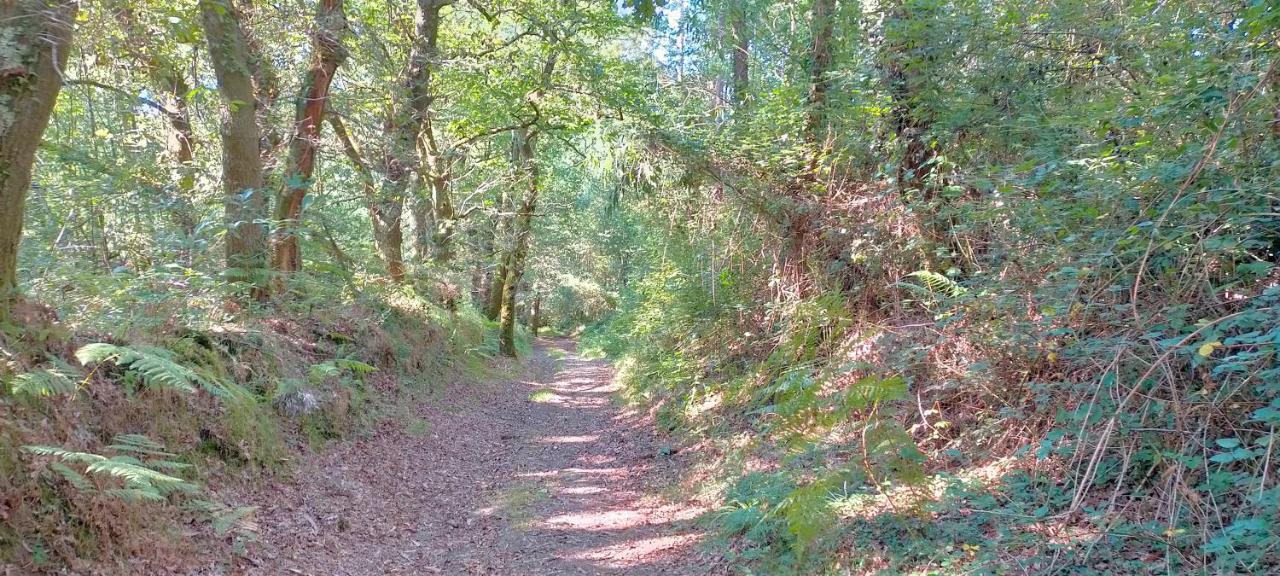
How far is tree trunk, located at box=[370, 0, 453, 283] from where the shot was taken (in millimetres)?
12156

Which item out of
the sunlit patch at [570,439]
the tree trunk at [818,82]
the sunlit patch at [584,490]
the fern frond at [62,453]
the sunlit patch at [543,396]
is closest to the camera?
the fern frond at [62,453]

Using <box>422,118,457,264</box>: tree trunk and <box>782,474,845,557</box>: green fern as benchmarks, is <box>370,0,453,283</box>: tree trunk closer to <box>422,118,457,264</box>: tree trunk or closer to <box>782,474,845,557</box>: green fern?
<box>422,118,457,264</box>: tree trunk

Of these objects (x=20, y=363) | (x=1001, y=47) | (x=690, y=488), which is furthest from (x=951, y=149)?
(x=20, y=363)

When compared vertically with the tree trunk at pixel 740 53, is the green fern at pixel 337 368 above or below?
below

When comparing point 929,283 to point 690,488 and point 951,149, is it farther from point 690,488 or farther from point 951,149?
point 690,488

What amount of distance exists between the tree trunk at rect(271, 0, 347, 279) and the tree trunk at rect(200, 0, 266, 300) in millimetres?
494

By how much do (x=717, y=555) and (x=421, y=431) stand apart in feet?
18.9

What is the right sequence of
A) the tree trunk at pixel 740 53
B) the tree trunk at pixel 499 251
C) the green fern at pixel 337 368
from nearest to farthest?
1. the green fern at pixel 337 368
2. the tree trunk at pixel 740 53
3. the tree trunk at pixel 499 251

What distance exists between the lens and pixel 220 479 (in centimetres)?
608

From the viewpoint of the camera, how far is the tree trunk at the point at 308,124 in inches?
376

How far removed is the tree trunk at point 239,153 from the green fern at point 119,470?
3596 mm

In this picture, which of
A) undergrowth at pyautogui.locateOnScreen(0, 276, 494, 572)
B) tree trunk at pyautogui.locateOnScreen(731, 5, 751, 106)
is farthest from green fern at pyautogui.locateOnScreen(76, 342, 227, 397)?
tree trunk at pyautogui.locateOnScreen(731, 5, 751, 106)

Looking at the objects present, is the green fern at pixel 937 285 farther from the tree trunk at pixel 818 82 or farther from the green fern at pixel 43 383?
the green fern at pixel 43 383

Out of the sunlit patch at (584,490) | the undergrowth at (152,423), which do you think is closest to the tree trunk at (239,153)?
the undergrowth at (152,423)
